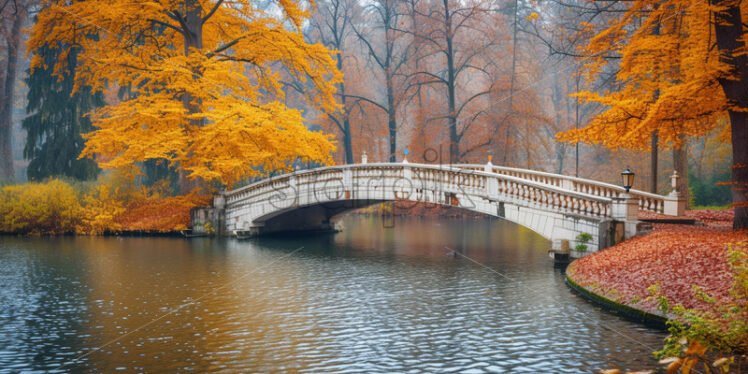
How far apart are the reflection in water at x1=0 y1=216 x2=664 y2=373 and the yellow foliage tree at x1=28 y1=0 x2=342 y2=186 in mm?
5545

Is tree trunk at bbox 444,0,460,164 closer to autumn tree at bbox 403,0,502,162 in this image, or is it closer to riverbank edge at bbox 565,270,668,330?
autumn tree at bbox 403,0,502,162

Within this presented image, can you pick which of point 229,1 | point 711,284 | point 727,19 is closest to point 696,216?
point 727,19

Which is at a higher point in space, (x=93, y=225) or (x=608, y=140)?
(x=608, y=140)

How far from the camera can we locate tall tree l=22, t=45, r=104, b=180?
106ft

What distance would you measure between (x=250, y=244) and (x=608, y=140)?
13907mm

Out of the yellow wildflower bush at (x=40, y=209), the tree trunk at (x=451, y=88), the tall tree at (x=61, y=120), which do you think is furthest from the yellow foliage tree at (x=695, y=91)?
the tall tree at (x=61, y=120)

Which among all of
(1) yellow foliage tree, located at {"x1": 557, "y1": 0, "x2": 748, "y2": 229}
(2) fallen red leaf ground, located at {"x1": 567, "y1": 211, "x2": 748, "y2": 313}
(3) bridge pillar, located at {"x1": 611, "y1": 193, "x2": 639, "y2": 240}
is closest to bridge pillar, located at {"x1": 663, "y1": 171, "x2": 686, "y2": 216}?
(1) yellow foliage tree, located at {"x1": 557, "y1": 0, "x2": 748, "y2": 229}

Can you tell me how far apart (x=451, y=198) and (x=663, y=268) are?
10.2m

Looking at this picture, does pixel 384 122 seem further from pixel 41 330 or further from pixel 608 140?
pixel 41 330

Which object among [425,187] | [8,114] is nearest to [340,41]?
[8,114]

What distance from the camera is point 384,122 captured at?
147 ft

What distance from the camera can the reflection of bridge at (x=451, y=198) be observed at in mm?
17453

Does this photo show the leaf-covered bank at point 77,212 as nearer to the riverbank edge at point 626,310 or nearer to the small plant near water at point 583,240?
the small plant near water at point 583,240

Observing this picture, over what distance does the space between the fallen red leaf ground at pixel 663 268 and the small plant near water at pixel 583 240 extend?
1326mm
